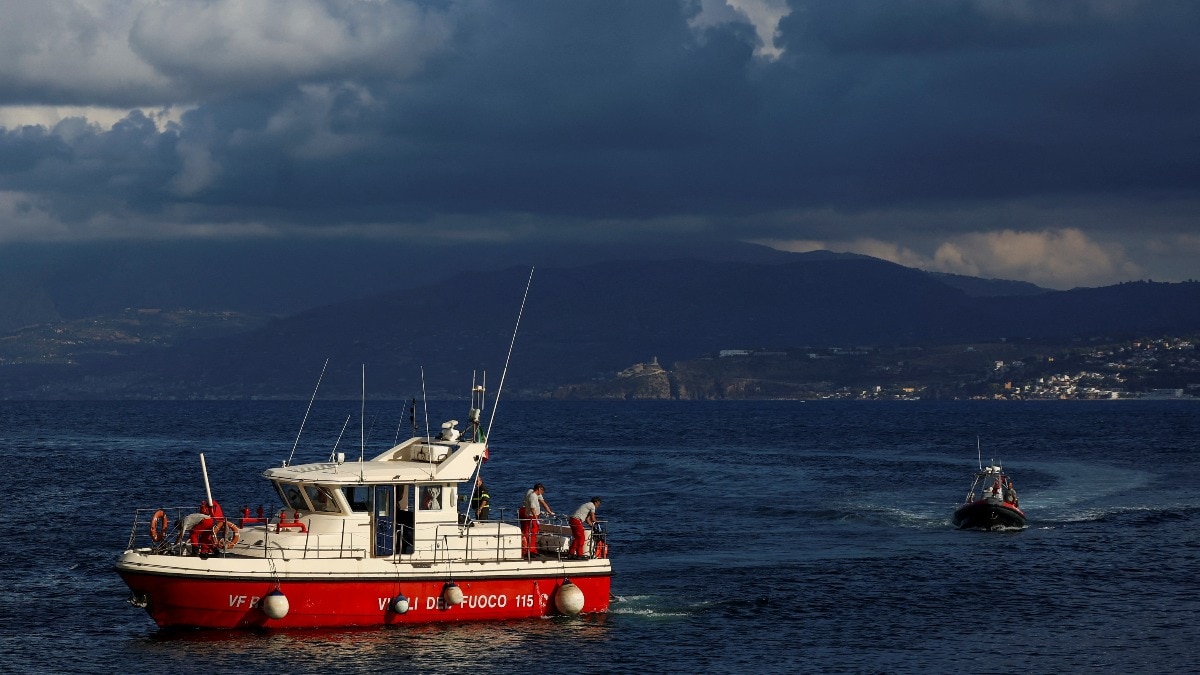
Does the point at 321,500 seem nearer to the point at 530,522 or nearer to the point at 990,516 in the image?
the point at 530,522

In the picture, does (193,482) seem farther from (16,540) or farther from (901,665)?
(901,665)

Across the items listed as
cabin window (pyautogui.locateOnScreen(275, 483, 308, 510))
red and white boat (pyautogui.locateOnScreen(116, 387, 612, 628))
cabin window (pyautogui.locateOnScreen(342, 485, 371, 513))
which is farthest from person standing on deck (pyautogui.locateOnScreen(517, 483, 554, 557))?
cabin window (pyautogui.locateOnScreen(275, 483, 308, 510))

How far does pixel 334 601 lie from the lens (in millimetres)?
37219

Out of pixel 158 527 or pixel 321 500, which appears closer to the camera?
pixel 321 500

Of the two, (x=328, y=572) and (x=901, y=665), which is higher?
(x=328, y=572)

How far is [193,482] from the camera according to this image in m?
88.7

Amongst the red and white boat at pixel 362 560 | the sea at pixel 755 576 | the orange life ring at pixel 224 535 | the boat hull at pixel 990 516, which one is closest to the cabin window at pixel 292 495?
the red and white boat at pixel 362 560

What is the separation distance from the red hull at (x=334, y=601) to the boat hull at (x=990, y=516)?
2869 cm

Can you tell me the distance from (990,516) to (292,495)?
34.7 metres

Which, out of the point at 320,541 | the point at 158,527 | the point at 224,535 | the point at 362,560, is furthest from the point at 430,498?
the point at 158,527

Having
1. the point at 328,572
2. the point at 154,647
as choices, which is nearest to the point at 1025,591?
the point at 328,572

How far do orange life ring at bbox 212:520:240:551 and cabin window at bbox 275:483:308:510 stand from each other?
1512mm

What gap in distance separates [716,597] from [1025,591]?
9.92 meters

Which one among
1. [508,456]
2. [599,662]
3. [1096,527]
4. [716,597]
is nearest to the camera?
[599,662]
